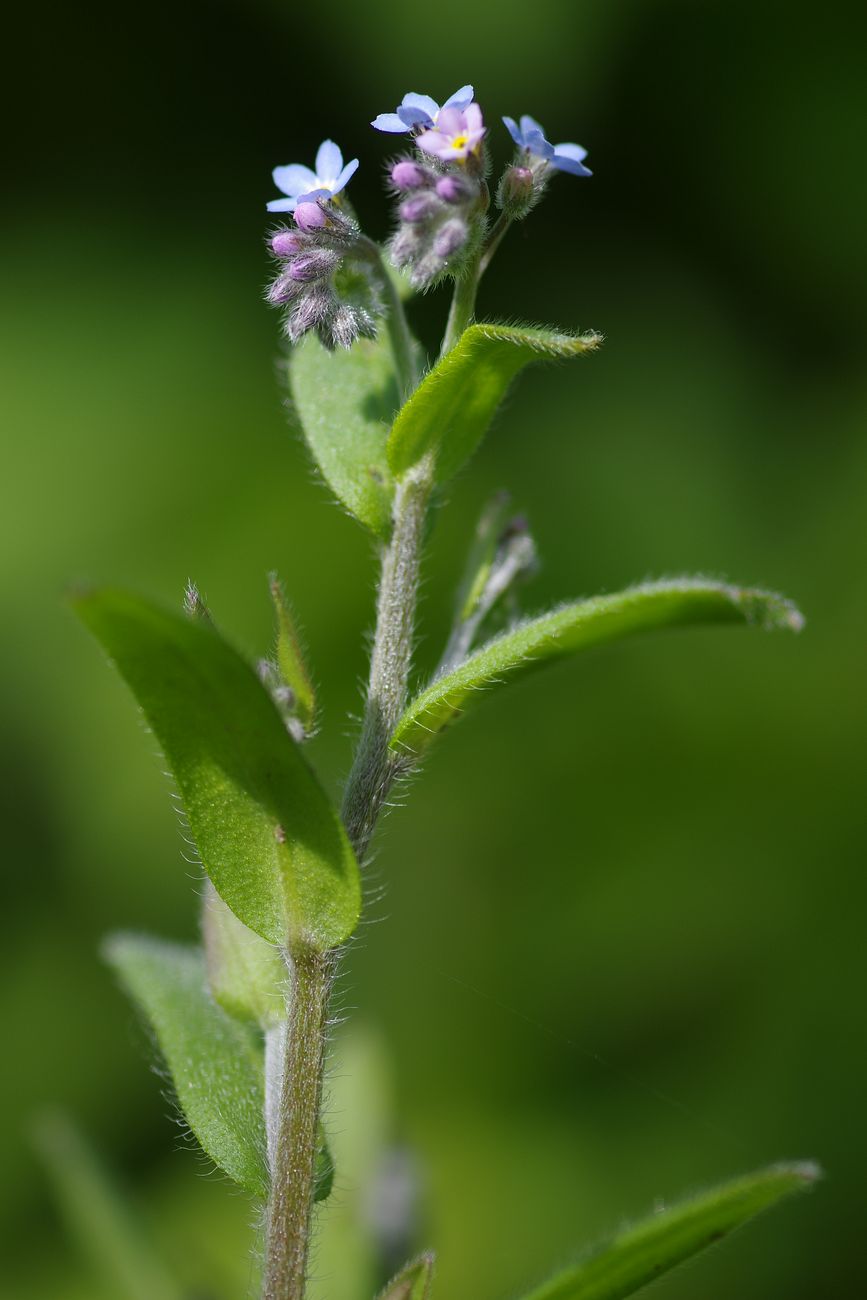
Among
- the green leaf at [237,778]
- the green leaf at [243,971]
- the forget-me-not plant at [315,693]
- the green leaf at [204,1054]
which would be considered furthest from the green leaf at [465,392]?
the green leaf at [204,1054]

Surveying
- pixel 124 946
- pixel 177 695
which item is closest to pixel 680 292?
pixel 124 946

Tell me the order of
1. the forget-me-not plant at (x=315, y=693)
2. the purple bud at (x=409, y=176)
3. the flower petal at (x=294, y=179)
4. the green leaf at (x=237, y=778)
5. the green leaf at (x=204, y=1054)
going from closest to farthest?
the green leaf at (x=237, y=778) → the forget-me-not plant at (x=315, y=693) → the purple bud at (x=409, y=176) → the green leaf at (x=204, y=1054) → the flower petal at (x=294, y=179)

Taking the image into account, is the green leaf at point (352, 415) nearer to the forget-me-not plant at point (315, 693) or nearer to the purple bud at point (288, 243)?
the forget-me-not plant at point (315, 693)

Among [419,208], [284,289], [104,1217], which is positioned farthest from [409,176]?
[104,1217]

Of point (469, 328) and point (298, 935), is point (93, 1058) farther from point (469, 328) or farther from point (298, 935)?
point (469, 328)

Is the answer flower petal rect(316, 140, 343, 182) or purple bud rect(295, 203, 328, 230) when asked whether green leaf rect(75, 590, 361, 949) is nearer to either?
purple bud rect(295, 203, 328, 230)

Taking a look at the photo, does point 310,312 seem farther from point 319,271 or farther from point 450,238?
point 450,238
